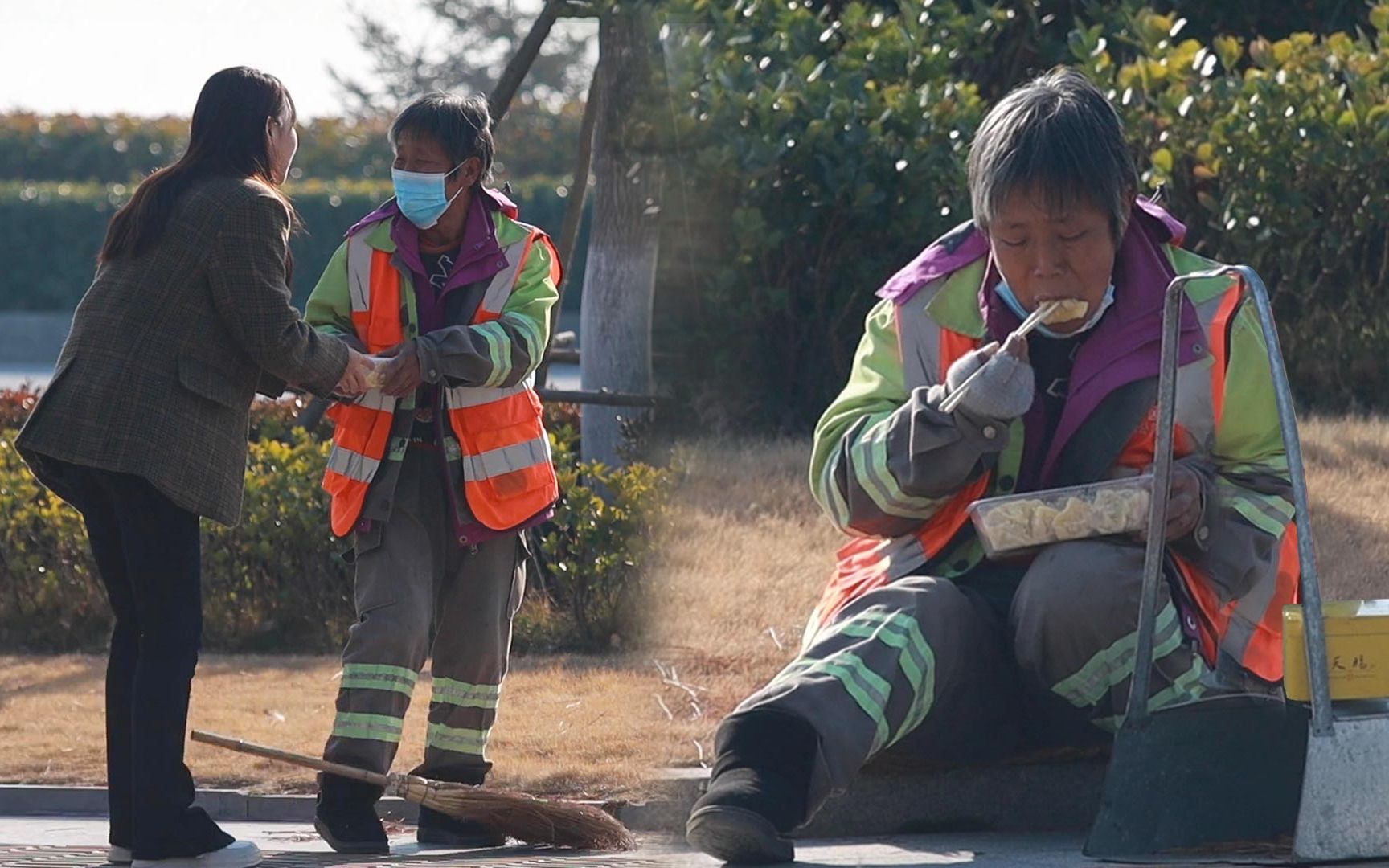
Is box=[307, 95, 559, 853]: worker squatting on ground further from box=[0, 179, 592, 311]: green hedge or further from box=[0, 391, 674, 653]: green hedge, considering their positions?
box=[0, 179, 592, 311]: green hedge

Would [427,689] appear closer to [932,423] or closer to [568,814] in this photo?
[568,814]

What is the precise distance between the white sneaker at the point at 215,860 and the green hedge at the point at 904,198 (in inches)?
135

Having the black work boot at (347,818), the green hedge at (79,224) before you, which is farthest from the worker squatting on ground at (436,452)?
the green hedge at (79,224)

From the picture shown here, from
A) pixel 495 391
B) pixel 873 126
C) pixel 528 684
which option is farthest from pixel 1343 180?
pixel 495 391

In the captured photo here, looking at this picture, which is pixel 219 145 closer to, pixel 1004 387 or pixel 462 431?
pixel 462 431

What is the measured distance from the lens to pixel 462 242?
14.4 feet

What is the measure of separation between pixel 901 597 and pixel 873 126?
4.10 metres

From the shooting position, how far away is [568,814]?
171 inches

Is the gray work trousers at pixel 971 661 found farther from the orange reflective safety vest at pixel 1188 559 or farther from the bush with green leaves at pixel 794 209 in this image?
the bush with green leaves at pixel 794 209

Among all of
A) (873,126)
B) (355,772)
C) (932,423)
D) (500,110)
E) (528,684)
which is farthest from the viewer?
(873,126)

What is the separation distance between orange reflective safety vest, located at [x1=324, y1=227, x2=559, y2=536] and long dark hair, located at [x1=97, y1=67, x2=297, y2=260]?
0.24 metres

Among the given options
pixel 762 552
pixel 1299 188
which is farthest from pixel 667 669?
pixel 1299 188

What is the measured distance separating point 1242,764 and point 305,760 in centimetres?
187

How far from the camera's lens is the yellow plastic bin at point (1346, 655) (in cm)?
307
